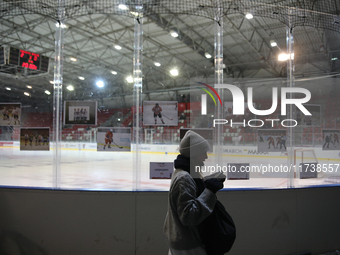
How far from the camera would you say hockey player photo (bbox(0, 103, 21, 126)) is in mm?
2850

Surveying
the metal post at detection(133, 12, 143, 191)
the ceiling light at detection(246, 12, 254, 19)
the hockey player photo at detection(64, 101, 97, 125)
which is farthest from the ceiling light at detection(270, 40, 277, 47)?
the hockey player photo at detection(64, 101, 97, 125)

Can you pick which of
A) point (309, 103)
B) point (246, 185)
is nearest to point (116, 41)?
point (246, 185)

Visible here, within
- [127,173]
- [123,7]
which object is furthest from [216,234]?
[123,7]

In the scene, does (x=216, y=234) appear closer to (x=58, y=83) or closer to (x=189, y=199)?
(x=189, y=199)

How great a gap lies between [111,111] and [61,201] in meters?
0.95

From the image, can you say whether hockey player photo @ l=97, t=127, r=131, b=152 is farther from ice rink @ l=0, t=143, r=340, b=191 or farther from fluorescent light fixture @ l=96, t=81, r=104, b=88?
fluorescent light fixture @ l=96, t=81, r=104, b=88

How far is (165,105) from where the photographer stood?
2.61m

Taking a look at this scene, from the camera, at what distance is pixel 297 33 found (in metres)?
2.95

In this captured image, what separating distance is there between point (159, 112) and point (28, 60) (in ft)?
4.80

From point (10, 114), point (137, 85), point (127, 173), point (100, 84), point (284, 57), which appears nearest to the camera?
point (127, 173)

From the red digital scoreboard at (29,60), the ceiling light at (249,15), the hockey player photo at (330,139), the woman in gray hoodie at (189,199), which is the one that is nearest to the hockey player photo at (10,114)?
the red digital scoreboard at (29,60)

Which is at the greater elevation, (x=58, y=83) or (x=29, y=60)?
(x=29, y=60)

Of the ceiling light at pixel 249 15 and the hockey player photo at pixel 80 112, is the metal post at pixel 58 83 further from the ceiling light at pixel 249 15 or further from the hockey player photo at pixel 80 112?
the ceiling light at pixel 249 15

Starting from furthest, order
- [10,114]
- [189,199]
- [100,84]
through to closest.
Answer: [10,114] → [100,84] → [189,199]
